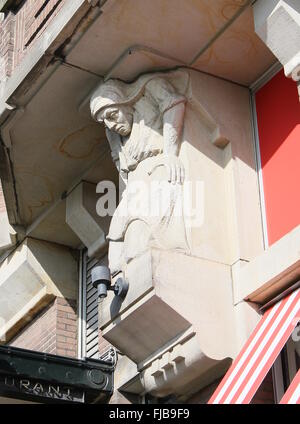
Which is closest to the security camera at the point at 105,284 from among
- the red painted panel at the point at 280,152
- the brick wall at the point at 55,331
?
the red painted panel at the point at 280,152

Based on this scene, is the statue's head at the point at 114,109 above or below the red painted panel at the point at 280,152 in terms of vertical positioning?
above

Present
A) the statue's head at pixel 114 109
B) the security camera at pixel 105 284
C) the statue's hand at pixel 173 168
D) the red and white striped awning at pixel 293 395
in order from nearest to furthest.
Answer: the red and white striped awning at pixel 293 395 → the security camera at pixel 105 284 → the statue's hand at pixel 173 168 → the statue's head at pixel 114 109

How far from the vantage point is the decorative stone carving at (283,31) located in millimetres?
8984

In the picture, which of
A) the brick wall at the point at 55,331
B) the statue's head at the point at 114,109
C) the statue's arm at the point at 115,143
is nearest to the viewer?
the statue's head at the point at 114,109

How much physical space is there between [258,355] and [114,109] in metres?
2.51

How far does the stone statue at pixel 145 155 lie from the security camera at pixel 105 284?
0.52 feet

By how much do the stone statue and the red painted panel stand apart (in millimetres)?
688

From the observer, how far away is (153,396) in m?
9.73

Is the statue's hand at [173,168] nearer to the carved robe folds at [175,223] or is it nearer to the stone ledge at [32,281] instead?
the carved robe folds at [175,223]

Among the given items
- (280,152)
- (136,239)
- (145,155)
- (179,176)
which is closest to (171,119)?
(145,155)

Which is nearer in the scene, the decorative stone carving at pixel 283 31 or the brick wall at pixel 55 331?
the decorative stone carving at pixel 283 31

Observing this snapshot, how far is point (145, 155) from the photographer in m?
10.0

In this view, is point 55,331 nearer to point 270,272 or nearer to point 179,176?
point 179,176

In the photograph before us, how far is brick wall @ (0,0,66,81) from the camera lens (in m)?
11.6
